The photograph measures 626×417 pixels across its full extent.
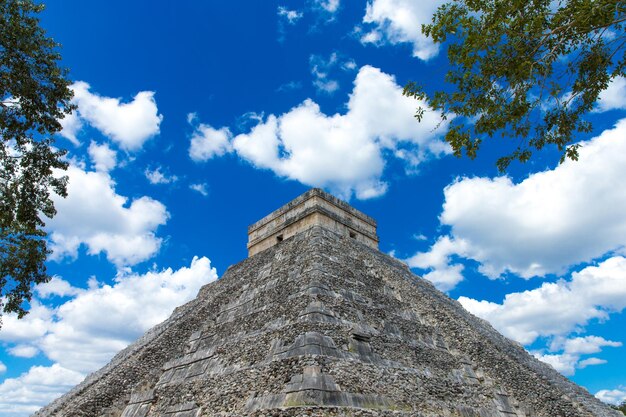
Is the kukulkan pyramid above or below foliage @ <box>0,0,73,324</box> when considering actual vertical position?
below

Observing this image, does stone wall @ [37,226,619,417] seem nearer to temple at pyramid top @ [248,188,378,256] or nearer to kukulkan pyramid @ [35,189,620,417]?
kukulkan pyramid @ [35,189,620,417]

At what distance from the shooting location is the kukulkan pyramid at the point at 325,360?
654cm

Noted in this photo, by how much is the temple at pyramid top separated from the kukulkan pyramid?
1862 mm

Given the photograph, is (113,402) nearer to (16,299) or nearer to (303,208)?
(16,299)

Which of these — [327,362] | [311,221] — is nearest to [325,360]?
[327,362]

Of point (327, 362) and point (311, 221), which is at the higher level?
point (311, 221)

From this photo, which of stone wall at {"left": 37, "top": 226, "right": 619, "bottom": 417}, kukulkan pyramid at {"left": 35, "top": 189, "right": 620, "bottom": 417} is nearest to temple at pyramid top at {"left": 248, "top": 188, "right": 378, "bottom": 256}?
kukulkan pyramid at {"left": 35, "top": 189, "right": 620, "bottom": 417}

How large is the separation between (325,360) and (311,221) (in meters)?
7.39

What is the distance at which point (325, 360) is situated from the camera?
661 centimetres

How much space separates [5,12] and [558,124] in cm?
989

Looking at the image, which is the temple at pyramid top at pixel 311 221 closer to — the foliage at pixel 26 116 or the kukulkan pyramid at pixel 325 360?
the kukulkan pyramid at pixel 325 360

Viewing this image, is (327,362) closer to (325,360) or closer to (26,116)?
(325,360)

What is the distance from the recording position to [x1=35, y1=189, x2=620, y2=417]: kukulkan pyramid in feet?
21.5

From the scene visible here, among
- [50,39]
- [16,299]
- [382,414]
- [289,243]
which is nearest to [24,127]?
[50,39]
